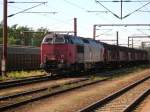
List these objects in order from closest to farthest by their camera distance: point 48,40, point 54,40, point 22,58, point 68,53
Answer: point 68,53, point 54,40, point 48,40, point 22,58

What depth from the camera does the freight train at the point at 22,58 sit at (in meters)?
41.3

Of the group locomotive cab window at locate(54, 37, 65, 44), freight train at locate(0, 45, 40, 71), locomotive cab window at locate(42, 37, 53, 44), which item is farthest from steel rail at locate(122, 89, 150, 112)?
freight train at locate(0, 45, 40, 71)

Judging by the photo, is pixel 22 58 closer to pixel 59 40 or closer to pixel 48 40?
pixel 48 40

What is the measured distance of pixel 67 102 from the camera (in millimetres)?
17078

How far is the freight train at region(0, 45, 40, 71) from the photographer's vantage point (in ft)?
135

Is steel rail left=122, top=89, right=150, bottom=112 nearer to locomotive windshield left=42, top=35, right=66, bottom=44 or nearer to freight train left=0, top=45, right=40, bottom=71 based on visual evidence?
locomotive windshield left=42, top=35, right=66, bottom=44

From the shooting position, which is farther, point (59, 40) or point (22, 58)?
point (22, 58)

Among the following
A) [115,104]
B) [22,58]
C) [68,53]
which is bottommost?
[115,104]

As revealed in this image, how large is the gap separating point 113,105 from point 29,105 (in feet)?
9.68

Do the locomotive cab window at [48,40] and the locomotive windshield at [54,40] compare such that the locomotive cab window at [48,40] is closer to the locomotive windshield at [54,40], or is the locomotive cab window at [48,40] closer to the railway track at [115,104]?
the locomotive windshield at [54,40]

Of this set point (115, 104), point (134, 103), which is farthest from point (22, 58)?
point (134, 103)

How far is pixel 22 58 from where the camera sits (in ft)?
145

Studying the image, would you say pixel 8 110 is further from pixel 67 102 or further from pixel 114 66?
pixel 114 66

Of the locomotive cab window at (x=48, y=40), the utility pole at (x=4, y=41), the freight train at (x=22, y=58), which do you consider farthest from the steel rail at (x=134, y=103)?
the freight train at (x=22, y=58)
